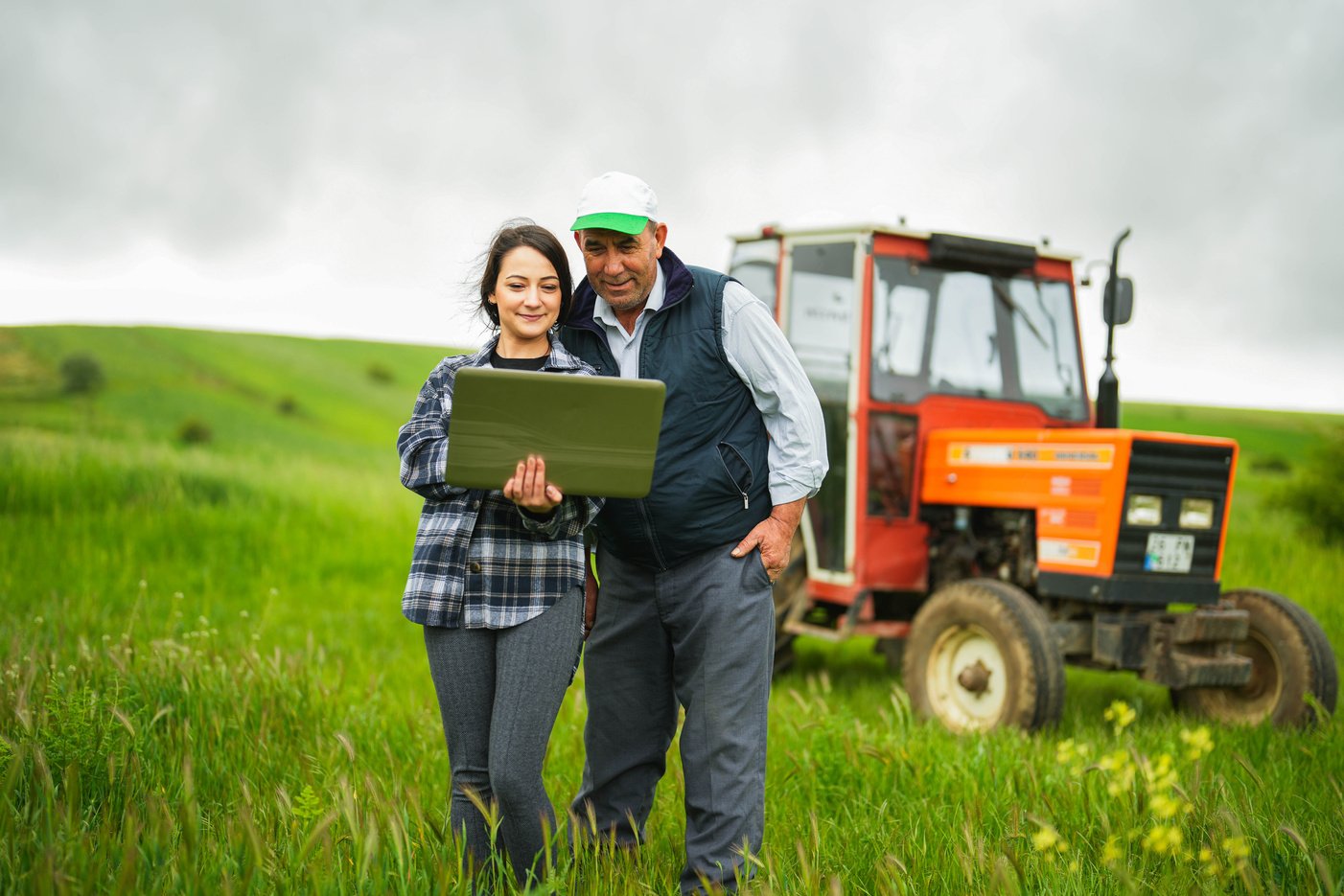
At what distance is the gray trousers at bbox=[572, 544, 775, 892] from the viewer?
346 cm

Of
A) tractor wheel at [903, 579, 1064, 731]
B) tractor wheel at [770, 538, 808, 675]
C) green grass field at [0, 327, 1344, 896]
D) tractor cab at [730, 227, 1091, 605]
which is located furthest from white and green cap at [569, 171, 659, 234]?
tractor wheel at [770, 538, 808, 675]

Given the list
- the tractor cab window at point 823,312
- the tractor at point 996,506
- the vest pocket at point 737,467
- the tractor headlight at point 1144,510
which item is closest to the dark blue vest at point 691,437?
the vest pocket at point 737,467

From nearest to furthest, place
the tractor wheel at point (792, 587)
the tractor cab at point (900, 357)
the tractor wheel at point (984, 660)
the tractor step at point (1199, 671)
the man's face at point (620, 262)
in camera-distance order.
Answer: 1. the man's face at point (620, 262)
2. the tractor wheel at point (984, 660)
3. the tractor step at point (1199, 671)
4. the tractor cab at point (900, 357)
5. the tractor wheel at point (792, 587)

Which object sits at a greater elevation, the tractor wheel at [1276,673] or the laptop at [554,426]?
the laptop at [554,426]

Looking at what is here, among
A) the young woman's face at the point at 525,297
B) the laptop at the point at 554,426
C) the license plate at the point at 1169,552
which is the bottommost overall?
the license plate at the point at 1169,552

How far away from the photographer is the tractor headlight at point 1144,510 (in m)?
5.98

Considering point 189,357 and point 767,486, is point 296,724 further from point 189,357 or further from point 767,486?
point 189,357

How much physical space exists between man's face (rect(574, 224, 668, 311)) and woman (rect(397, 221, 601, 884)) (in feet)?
0.46

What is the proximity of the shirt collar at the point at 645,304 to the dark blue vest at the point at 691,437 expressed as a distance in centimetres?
2

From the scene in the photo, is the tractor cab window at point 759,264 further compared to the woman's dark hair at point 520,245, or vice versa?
the tractor cab window at point 759,264

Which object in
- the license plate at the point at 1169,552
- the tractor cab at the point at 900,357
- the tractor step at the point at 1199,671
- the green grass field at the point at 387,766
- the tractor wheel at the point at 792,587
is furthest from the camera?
the tractor wheel at the point at 792,587

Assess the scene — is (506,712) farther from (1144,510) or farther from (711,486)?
(1144,510)

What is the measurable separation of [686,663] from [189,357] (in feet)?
125

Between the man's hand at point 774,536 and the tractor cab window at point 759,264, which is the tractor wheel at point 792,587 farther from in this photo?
the man's hand at point 774,536
